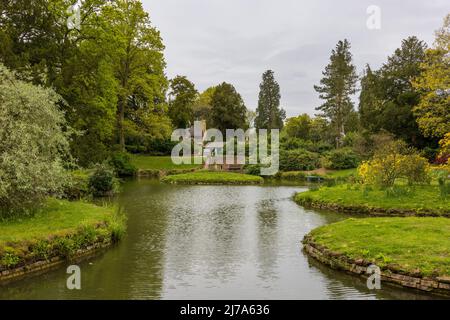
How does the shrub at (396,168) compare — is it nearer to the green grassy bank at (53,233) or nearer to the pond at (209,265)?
the pond at (209,265)

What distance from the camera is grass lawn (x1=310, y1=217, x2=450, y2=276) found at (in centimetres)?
1098

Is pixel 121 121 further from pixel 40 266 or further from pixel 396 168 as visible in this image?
pixel 40 266

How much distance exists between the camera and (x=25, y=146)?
46.1ft

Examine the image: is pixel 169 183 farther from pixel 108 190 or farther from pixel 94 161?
→ pixel 94 161

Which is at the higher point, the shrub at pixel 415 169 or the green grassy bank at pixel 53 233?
the shrub at pixel 415 169

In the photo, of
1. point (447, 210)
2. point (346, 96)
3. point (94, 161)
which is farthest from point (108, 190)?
point (346, 96)

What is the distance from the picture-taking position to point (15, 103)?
14.5 metres

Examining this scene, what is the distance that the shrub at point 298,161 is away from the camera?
47.8m

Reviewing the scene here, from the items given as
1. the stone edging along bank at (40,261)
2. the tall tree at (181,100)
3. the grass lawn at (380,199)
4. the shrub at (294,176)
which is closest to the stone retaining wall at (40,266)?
the stone edging along bank at (40,261)

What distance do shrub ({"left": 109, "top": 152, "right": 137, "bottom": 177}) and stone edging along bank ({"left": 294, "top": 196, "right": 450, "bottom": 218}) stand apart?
24.1m

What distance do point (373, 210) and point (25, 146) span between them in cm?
1684

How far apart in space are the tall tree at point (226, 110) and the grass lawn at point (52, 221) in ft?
170

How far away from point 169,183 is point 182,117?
2544 centimetres

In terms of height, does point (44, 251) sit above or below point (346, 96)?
below
